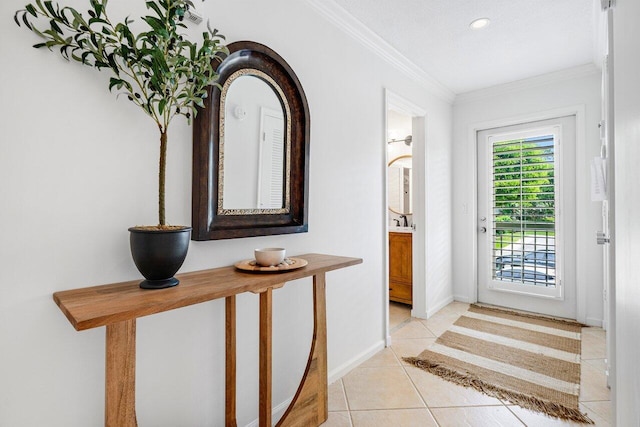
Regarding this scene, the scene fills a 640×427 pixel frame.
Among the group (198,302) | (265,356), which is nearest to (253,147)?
(198,302)

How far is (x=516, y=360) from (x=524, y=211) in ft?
5.58

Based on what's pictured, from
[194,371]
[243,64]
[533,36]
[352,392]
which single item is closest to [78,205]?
[194,371]

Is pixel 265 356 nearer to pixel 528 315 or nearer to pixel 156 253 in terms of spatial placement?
pixel 156 253

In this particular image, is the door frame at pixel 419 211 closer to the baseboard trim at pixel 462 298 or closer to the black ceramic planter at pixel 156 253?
the baseboard trim at pixel 462 298

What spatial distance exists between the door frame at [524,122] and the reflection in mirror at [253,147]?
2.79 meters

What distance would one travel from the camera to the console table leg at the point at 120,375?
3.06ft

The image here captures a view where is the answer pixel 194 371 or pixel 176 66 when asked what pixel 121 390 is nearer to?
pixel 194 371

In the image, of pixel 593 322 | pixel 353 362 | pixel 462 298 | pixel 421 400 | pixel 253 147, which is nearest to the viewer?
pixel 253 147

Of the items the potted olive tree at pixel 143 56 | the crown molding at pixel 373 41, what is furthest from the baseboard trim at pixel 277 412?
the crown molding at pixel 373 41

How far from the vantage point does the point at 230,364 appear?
1.46 meters

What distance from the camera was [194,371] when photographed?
56.2 inches

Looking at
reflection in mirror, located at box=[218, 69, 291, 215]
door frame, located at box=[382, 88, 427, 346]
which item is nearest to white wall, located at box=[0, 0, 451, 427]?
reflection in mirror, located at box=[218, 69, 291, 215]

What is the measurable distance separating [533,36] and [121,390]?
333 cm

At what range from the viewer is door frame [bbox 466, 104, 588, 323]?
10.3 ft
